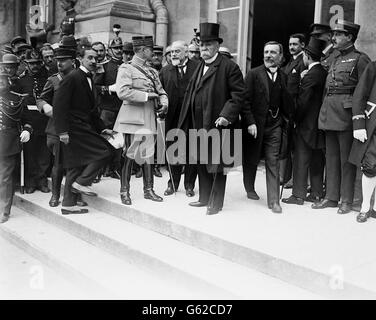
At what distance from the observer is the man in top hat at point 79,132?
5.32m

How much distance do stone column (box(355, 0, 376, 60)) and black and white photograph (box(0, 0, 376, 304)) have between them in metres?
0.01

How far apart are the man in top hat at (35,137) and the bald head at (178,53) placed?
193 cm

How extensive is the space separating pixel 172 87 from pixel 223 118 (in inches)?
63.0

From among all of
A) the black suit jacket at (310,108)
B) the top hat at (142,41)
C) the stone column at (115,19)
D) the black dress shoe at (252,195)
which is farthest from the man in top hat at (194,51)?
the stone column at (115,19)

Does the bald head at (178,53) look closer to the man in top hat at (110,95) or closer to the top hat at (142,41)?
the top hat at (142,41)

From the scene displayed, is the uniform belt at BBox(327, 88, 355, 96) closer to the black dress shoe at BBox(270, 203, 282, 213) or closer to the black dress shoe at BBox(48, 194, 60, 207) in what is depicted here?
the black dress shoe at BBox(270, 203, 282, 213)

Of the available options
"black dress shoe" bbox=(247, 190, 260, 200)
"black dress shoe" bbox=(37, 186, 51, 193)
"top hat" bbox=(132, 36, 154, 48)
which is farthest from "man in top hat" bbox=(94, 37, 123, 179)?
"black dress shoe" bbox=(247, 190, 260, 200)

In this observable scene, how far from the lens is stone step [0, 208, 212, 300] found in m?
3.87

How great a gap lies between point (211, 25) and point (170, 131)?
1636 millimetres

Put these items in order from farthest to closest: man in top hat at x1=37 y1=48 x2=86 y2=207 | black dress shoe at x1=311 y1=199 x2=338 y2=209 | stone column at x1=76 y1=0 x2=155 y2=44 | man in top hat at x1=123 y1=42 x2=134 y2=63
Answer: stone column at x1=76 y1=0 x2=155 y2=44 → man in top hat at x1=123 y1=42 x2=134 y2=63 → man in top hat at x1=37 y1=48 x2=86 y2=207 → black dress shoe at x1=311 y1=199 x2=338 y2=209

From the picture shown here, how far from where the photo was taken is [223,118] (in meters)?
4.96

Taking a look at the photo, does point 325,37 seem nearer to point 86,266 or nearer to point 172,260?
point 172,260
